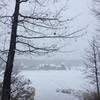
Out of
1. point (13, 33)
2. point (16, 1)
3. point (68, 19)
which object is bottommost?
point (13, 33)

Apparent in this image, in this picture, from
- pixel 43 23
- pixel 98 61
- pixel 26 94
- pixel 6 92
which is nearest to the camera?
pixel 6 92

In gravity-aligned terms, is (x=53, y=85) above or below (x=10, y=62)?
below

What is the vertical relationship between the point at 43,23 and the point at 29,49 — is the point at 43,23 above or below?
above

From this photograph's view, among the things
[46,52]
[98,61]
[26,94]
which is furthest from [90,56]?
[46,52]

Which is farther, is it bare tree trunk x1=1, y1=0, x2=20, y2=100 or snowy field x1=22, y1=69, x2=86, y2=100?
snowy field x1=22, y1=69, x2=86, y2=100

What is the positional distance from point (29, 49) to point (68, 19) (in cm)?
145

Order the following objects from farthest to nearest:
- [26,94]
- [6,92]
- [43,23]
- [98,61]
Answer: [98,61], [26,94], [43,23], [6,92]

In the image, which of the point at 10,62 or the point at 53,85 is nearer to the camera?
the point at 10,62

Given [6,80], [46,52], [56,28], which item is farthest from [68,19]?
[6,80]

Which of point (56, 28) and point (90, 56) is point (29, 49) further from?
point (90, 56)

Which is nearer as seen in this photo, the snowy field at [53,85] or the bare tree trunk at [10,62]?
the bare tree trunk at [10,62]

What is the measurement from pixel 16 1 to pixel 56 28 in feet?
4.61

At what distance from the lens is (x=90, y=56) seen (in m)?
24.5

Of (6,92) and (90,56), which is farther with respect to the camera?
(90,56)
